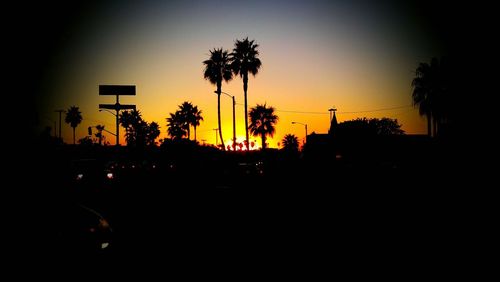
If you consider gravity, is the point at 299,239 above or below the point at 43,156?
below

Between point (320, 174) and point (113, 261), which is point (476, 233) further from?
point (320, 174)

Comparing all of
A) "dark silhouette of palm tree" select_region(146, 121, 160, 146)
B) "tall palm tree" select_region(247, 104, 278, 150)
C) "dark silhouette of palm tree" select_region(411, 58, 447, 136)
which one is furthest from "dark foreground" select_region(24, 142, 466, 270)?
"dark silhouette of palm tree" select_region(146, 121, 160, 146)

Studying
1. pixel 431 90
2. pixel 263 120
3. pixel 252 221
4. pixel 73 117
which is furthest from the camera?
pixel 73 117

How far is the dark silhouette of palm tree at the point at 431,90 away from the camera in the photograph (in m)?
39.7

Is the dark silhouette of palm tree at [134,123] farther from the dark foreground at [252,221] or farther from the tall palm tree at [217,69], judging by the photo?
the dark foreground at [252,221]

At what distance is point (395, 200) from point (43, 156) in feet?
49.1

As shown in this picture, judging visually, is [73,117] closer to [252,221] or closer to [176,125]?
[176,125]

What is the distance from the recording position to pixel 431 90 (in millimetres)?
41094

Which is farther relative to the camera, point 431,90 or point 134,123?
point 134,123

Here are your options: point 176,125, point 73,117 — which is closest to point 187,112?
point 176,125

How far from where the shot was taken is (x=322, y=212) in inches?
494

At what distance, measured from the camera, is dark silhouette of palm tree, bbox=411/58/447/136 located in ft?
130

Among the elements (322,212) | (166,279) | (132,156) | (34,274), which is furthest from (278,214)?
(132,156)

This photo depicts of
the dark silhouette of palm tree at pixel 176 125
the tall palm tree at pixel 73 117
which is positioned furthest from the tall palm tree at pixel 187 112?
the tall palm tree at pixel 73 117
